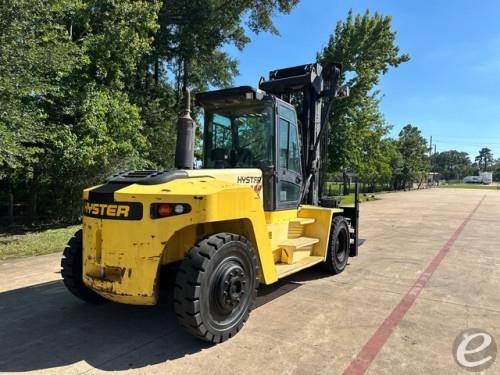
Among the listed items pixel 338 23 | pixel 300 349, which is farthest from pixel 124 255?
pixel 338 23

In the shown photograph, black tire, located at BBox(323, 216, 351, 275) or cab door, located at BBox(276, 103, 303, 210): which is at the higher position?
cab door, located at BBox(276, 103, 303, 210)

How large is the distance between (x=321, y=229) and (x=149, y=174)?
320cm

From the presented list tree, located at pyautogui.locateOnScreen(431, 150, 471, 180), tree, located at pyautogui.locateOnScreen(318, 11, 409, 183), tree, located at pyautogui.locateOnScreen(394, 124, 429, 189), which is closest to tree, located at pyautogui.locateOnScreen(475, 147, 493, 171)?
tree, located at pyautogui.locateOnScreen(431, 150, 471, 180)

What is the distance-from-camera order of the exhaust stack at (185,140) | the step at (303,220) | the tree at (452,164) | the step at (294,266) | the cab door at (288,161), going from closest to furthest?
the exhaust stack at (185,140)
the step at (294,266)
the cab door at (288,161)
the step at (303,220)
the tree at (452,164)

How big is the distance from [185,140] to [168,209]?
109 centimetres

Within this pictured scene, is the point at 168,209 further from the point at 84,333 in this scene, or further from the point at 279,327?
the point at 279,327

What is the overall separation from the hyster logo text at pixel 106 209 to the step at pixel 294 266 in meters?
2.19

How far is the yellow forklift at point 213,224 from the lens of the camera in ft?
12.3

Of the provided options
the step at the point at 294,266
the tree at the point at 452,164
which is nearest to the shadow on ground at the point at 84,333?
the step at the point at 294,266

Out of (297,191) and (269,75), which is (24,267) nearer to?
(297,191)

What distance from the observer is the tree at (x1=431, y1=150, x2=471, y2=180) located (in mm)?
139500

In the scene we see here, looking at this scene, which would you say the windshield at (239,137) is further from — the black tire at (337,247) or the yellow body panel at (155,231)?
the black tire at (337,247)

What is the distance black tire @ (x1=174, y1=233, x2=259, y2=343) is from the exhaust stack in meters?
1.11

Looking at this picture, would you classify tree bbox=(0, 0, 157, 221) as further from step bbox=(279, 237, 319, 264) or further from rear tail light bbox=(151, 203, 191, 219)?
step bbox=(279, 237, 319, 264)
